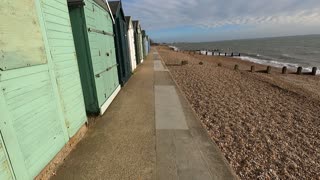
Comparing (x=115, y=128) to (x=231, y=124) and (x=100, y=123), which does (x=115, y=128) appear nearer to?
(x=100, y=123)

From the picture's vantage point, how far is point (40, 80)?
2.89 meters

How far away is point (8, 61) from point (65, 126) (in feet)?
5.35

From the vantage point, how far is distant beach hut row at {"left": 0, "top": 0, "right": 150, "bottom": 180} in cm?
229

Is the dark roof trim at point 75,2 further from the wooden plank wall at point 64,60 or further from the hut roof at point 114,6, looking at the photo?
the hut roof at point 114,6

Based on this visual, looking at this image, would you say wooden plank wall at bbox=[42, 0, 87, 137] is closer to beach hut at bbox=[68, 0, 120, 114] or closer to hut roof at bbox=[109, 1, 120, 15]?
beach hut at bbox=[68, 0, 120, 114]

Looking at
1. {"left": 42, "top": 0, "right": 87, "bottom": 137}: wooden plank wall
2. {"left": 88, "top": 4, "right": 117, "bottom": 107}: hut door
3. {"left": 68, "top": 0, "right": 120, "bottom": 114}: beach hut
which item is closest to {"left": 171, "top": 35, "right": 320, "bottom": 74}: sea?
{"left": 88, "top": 4, "right": 117, "bottom": 107}: hut door

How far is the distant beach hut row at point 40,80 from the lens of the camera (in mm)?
2295

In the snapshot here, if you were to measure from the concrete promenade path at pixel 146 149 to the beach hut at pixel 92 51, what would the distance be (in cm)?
52

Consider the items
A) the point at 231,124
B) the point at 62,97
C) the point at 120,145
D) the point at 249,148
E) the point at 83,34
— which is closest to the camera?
the point at 62,97

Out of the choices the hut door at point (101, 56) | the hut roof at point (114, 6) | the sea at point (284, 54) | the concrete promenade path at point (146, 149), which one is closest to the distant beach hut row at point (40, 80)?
the hut door at point (101, 56)

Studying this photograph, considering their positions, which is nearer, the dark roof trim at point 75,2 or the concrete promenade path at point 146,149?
the concrete promenade path at point 146,149

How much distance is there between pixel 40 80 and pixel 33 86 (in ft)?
0.59

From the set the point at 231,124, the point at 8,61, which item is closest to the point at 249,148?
the point at 231,124

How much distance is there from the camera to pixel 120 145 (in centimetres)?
385
